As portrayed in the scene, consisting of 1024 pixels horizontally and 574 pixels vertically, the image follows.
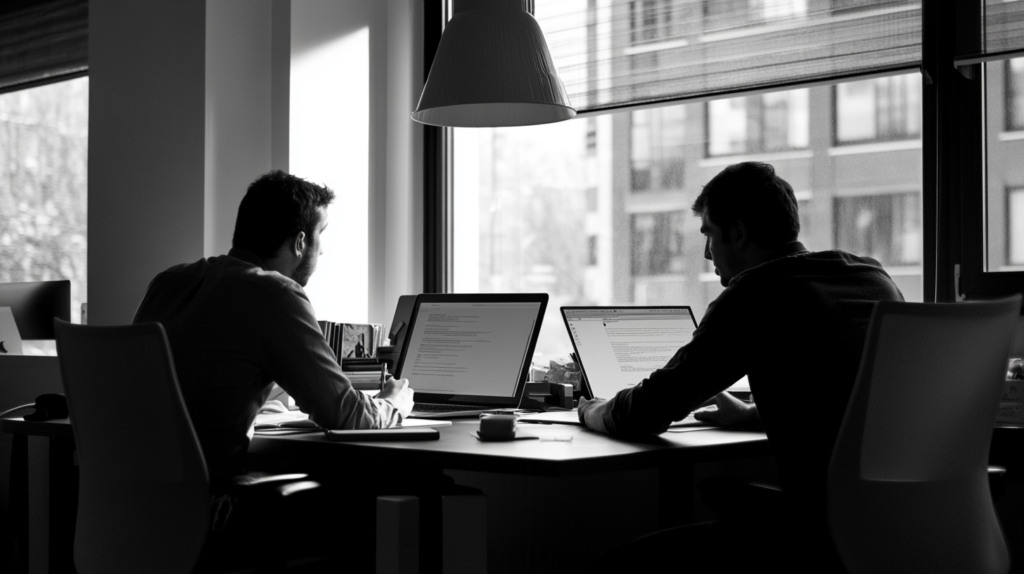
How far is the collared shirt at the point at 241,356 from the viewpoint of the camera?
6.72 ft

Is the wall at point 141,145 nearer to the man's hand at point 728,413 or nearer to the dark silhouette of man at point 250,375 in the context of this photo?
the dark silhouette of man at point 250,375

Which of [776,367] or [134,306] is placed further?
[134,306]

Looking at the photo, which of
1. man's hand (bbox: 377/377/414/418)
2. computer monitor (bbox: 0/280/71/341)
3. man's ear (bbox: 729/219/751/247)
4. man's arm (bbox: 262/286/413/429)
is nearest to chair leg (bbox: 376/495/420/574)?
man's arm (bbox: 262/286/413/429)

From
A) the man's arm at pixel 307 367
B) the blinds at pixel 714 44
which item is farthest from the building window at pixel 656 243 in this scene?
the man's arm at pixel 307 367

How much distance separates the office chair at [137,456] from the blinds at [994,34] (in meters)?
2.25

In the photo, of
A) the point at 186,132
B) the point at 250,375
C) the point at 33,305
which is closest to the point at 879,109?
the point at 250,375

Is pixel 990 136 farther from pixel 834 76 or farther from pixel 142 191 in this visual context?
pixel 142 191

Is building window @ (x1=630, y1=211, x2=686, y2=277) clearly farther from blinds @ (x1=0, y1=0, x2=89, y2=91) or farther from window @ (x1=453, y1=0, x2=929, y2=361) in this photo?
blinds @ (x1=0, y1=0, x2=89, y2=91)

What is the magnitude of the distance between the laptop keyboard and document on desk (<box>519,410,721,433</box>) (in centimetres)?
22

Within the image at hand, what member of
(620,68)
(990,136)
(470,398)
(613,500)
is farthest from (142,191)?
(990,136)

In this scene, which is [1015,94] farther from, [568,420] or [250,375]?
[250,375]

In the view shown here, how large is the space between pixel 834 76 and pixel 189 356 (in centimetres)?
210

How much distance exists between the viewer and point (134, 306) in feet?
11.7

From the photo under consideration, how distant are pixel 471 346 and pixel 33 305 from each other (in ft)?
7.17
